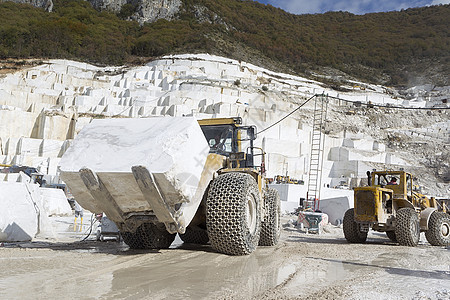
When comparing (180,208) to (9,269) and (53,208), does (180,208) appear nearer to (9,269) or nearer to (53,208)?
(9,269)

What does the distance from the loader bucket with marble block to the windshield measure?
3.90 feet

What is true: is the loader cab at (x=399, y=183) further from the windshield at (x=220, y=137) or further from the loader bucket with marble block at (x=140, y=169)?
the loader bucket with marble block at (x=140, y=169)

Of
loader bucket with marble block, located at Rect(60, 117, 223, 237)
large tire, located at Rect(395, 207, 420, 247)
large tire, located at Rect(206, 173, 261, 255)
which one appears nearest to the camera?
loader bucket with marble block, located at Rect(60, 117, 223, 237)

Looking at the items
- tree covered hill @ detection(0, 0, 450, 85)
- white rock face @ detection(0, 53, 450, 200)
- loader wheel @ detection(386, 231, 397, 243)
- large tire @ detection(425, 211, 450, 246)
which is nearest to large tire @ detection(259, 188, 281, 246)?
large tire @ detection(425, 211, 450, 246)

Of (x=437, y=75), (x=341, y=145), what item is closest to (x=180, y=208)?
(x=341, y=145)

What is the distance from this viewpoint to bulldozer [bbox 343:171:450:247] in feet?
32.7

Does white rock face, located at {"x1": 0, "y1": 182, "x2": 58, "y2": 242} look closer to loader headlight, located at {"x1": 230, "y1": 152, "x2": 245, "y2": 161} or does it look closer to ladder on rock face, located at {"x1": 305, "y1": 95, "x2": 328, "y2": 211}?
loader headlight, located at {"x1": 230, "y1": 152, "x2": 245, "y2": 161}

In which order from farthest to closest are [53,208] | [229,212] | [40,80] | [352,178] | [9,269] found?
[40,80], [352,178], [53,208], [229,212], [9,269]

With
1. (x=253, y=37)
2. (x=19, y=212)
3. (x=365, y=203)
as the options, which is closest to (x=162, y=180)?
(x=19, y=212)

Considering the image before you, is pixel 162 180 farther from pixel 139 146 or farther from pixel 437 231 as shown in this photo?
pixel 437 231

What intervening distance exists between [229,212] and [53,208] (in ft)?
35.0

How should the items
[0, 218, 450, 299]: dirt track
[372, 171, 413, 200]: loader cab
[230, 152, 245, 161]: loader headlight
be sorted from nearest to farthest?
[0, 218, 450, 299]: dirt track, [230, 152, 245, 161]: loader headlight, [372, 171, 413, 200]: loader cab

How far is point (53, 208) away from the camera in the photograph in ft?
46.5

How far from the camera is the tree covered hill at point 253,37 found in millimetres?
66688
